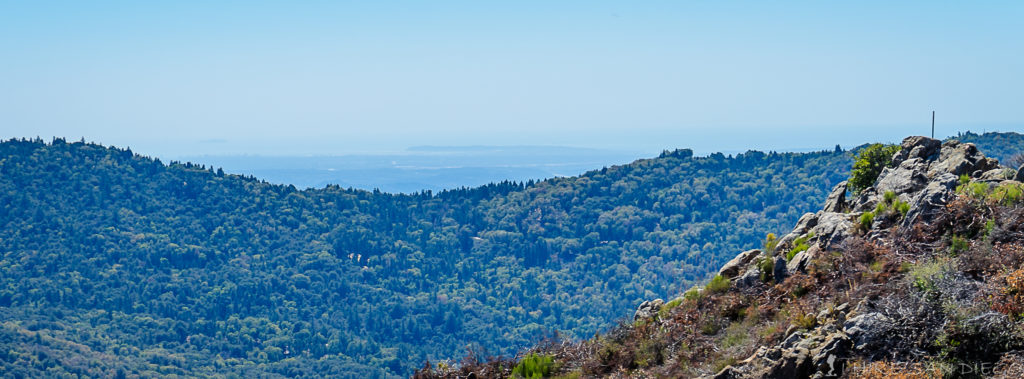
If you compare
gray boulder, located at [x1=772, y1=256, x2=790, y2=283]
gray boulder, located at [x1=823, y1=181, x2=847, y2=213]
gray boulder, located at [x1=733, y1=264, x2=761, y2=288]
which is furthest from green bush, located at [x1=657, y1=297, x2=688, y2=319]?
gray boulder, located at [x1=823, y1=181, x2=847, y2=213]

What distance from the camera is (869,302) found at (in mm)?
9906

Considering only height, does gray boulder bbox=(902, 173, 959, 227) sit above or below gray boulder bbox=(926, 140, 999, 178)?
below

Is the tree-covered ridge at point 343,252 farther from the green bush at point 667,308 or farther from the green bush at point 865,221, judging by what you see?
the green bush at point 865,221

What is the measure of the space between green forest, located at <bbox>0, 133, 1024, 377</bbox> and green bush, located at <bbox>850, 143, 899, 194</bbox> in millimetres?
91635

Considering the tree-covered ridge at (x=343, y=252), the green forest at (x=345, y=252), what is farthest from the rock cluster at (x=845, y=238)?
the tree-covered ridge at (x=343, y=252)

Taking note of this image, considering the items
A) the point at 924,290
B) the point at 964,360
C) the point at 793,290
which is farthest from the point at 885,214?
the point at 964,360

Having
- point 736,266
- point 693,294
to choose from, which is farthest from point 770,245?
point 693,294

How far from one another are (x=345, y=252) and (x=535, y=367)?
13539cm

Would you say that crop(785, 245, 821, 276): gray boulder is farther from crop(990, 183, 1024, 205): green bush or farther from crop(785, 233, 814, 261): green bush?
crop(990, 183, 1024, 205): green bush

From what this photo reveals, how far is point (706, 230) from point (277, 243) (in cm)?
7241

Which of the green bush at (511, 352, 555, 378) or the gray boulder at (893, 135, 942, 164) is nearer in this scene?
the green bush at (511, 352, 555, 378)

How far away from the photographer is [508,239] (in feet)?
475

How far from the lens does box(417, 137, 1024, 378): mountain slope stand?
8.78 metres

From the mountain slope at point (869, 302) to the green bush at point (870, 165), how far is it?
3.62 feet
